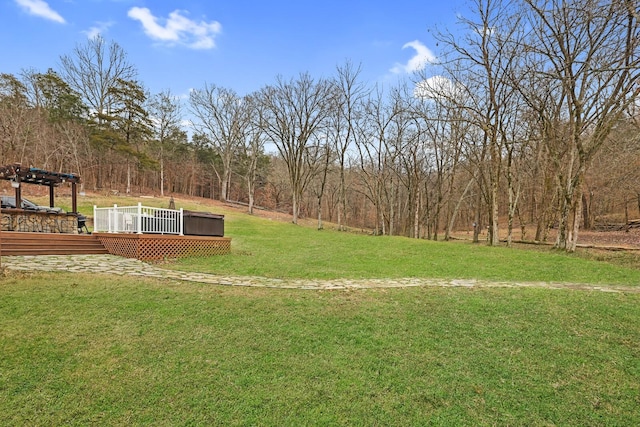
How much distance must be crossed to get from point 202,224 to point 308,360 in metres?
7.80

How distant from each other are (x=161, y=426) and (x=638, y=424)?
3.46m

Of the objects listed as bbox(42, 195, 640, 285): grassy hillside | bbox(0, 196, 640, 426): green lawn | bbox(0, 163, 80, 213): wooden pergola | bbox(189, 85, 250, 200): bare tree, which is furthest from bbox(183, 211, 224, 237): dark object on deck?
bbox(189, 85, 250, 200): bare tree

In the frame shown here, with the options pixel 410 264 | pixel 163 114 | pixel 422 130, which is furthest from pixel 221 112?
pixel 410 264

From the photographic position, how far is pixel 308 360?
3.11 metres

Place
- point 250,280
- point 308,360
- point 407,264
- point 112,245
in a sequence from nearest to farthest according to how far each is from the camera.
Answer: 1. point 308,360
2. point 250,280
3. point 407,264
4. point 112,245

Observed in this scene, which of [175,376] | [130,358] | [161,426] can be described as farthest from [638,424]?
[130,358]

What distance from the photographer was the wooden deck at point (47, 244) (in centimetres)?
809

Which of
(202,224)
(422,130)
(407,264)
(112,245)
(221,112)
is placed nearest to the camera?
(407,264)

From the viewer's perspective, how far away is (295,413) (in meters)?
2.36

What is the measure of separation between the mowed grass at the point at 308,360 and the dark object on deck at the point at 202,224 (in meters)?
4.59

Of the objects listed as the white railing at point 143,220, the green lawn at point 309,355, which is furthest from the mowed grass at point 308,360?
the white railing at point 143,220

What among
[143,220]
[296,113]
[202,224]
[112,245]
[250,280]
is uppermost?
[296,113]

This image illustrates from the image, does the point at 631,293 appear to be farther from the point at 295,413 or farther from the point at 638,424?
the point at 295,413

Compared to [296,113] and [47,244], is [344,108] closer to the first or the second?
[296,113]
